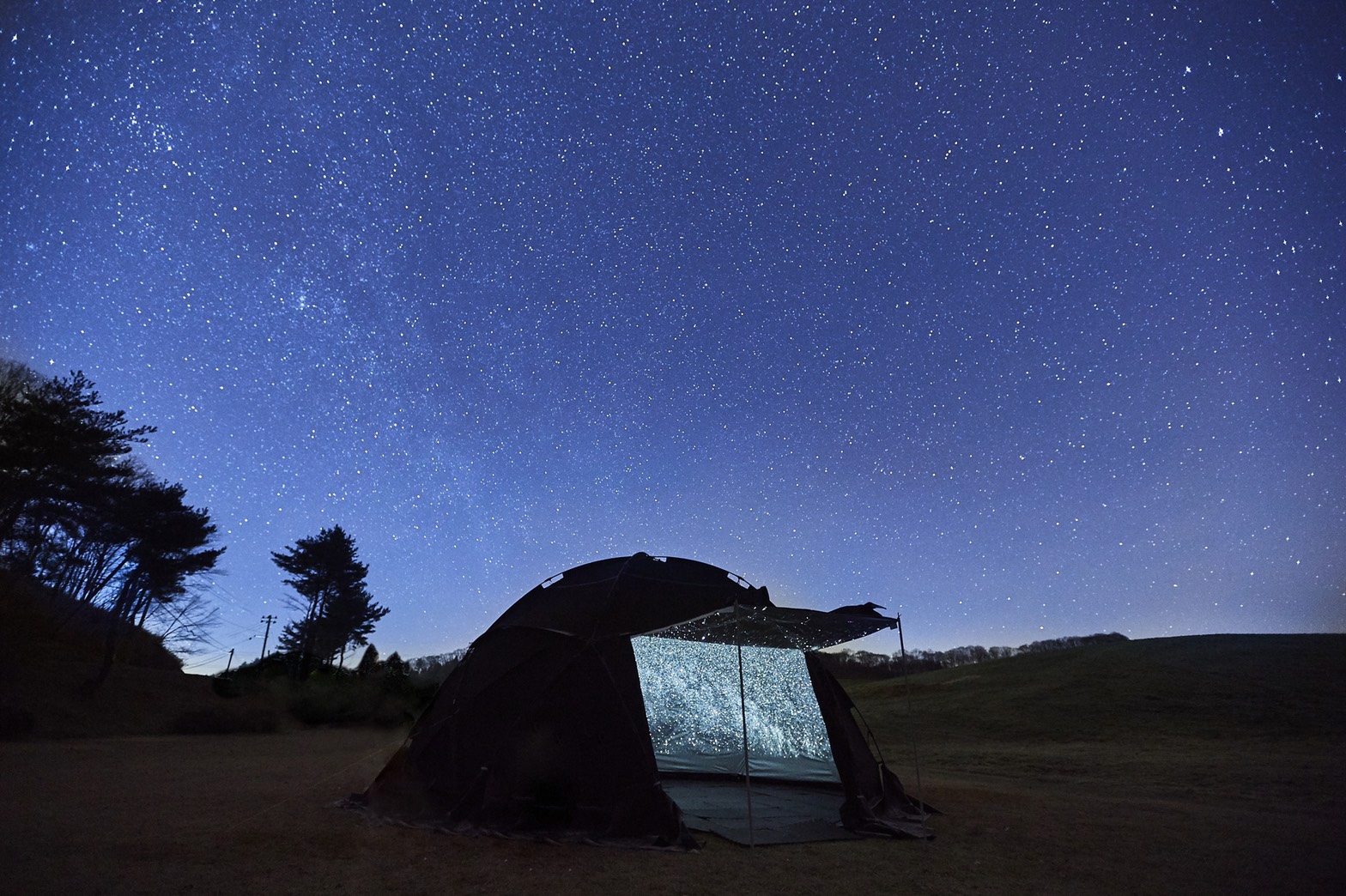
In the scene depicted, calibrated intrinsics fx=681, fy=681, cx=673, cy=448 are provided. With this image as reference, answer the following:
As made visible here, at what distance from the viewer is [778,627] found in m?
9.52

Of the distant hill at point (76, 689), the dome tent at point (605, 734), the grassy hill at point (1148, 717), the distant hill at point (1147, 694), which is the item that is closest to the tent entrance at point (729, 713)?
the dome tent at point (605, 734)

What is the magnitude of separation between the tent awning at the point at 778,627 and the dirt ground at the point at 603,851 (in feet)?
8.19

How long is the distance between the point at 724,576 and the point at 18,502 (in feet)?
84.4

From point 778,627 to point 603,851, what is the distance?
3.68 meters

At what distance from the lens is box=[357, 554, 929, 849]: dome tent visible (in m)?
7.73

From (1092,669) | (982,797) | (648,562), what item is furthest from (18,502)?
(1092,669)

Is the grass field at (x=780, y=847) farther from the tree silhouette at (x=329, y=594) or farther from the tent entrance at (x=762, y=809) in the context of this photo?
the tree silhouette at (x=329, y=594)

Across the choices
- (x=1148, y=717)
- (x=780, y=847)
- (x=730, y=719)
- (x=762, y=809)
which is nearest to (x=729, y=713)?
(x=730, y=719)

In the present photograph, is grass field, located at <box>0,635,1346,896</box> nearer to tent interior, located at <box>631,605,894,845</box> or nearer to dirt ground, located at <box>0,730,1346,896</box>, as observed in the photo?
dirt ground, located at <box>0,730,1346,896</box>

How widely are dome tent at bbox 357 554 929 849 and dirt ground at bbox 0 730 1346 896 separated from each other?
0.43 metres

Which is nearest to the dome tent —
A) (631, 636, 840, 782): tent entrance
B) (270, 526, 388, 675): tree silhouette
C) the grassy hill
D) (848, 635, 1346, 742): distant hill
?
(631, 636, 840, 782): tent entrance

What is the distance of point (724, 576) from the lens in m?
10.2

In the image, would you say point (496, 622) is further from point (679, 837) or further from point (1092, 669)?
point (1092, 669)

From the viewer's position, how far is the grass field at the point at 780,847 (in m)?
6.05
